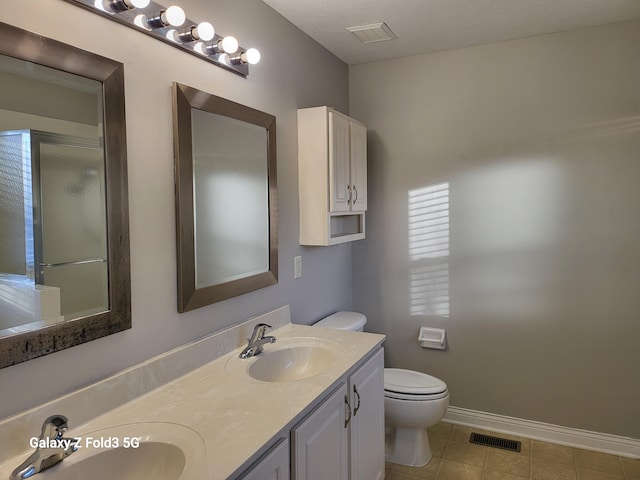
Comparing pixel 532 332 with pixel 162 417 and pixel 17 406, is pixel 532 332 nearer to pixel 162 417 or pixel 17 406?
pixel 162 417

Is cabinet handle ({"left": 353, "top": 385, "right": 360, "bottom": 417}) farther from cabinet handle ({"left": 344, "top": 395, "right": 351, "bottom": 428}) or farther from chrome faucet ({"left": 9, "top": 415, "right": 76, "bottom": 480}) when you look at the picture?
chrome faucet ({"left": 9, "top": 415, "right": 76, "bottom": 480})

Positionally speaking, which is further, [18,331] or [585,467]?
[585,467]

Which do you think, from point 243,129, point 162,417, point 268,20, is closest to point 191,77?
point 243,129

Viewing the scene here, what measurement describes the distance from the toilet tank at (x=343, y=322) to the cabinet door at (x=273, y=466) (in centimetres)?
130

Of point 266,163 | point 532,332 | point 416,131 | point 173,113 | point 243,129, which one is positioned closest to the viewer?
point 173,113

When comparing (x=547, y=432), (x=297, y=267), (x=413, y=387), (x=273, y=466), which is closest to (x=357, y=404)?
(x=273, y=466)

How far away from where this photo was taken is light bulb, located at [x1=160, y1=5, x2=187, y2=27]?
1493mm

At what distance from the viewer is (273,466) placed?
1.25 metres

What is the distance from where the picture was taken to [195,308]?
1739 millimetres

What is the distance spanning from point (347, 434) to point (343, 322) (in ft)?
3.26

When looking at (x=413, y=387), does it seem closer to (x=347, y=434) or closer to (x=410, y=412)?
(x=410, y=412)

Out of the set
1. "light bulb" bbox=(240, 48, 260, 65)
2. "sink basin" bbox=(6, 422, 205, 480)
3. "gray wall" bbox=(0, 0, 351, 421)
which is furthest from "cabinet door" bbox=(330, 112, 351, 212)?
"sink basin" bbox=(6, 422, 205, 480)

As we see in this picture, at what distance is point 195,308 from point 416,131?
75.7 inches

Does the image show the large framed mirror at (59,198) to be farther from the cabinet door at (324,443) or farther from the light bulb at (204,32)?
the cabinet door at (324,443)
